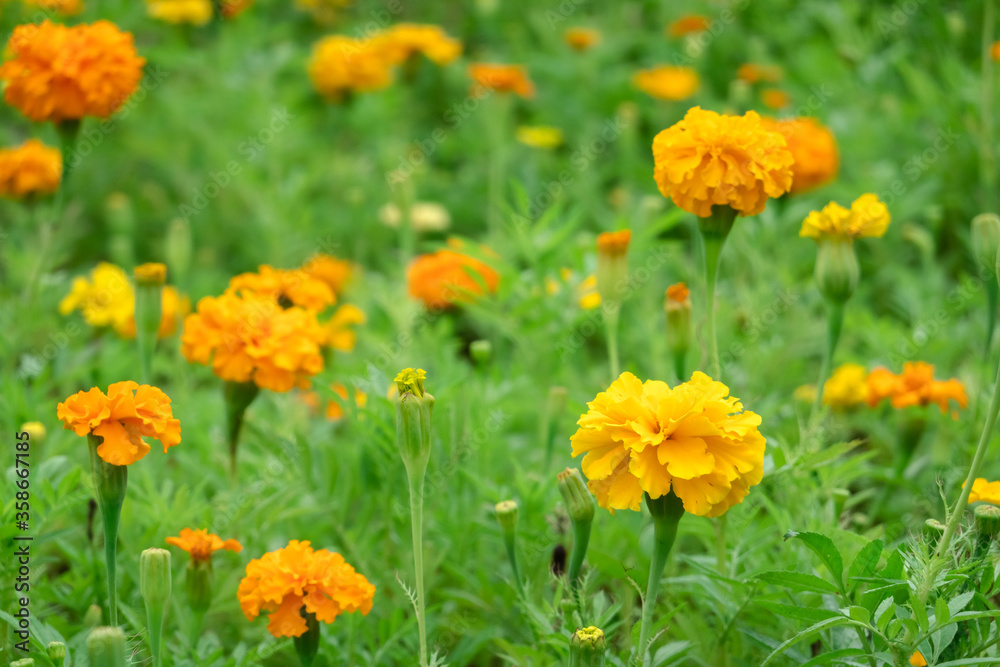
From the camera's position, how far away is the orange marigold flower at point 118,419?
3.61 ft

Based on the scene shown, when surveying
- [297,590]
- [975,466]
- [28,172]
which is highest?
[975,466]

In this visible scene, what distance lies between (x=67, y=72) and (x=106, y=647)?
1053mm

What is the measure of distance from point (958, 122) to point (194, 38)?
112 inches

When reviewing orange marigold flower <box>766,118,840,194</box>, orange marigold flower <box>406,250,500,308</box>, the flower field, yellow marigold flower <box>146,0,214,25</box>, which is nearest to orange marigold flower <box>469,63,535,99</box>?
the flower field

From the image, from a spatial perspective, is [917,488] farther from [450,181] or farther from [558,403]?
[450,181]

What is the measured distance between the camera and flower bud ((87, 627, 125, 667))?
3.12 feet

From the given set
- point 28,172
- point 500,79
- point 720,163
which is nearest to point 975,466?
point 720,163

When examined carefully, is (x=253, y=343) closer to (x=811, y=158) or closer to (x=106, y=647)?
(x=106, y=647)

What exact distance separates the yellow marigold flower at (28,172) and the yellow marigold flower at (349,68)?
965 millimetres

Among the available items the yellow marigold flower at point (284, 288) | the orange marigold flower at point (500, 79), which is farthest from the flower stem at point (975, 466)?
the orange marigold flower at point (500, 79)

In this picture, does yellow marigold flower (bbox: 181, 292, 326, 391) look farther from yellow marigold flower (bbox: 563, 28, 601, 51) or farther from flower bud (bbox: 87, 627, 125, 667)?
yellow marigold flower (bbox: 563, 28, 601, 51)

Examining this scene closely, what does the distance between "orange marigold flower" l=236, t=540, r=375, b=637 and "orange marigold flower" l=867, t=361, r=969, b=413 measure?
3.30ft

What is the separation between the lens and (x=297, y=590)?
1.17 meters

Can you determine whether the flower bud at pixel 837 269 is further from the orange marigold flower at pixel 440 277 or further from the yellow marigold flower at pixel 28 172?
the yellow marigold flower at pixel 28 172
